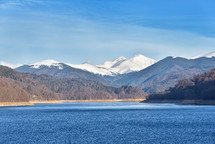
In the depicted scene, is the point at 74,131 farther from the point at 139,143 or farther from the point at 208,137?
the point at 208,137

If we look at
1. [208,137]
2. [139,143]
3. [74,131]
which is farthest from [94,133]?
[208,137]

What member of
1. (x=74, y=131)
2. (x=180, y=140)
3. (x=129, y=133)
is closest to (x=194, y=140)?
(x=180, y=140)

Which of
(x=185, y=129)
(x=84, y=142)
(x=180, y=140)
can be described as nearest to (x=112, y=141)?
(x=84, y=142)

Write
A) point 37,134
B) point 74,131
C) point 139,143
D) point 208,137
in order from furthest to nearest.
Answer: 1. point 74,131
2. point 37,134
3. point 208,137
4. point 139,143

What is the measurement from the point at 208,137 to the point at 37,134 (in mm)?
35754

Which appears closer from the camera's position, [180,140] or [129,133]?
[180,140]

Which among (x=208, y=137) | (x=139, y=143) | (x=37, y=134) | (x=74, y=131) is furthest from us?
(x=74, y=131)

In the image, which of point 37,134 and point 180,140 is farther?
point 37,134

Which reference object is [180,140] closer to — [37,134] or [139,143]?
[139,143]

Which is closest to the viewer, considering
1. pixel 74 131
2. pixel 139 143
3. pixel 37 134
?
pixel 139 143

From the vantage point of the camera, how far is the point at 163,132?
92062 mm

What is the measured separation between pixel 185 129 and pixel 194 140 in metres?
18.8

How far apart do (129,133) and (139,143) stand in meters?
15.2

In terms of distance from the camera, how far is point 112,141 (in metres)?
78.6
